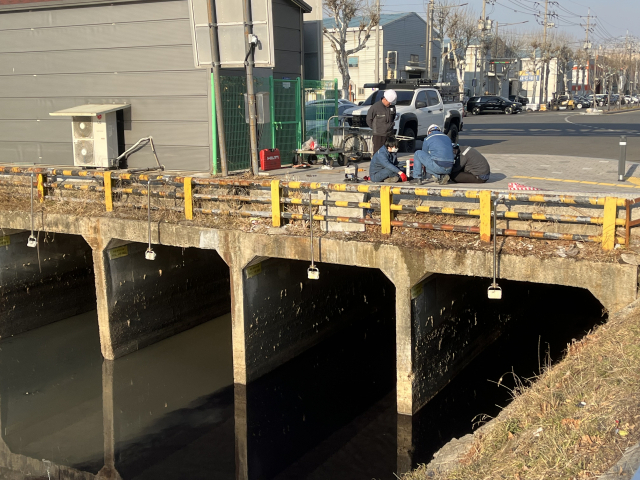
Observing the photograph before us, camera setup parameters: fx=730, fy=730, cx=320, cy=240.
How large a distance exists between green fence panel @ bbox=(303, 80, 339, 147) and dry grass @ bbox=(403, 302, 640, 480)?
38.9 feet

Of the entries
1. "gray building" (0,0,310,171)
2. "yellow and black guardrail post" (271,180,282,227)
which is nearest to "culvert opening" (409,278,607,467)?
"yellow and black guardrail post" (271,180,282,227)

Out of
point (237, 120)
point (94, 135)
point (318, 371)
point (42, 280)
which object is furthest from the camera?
point (94, 135)

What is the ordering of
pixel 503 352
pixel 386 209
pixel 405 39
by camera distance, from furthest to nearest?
pixel 405 39 → pixel 503 352 → pixel 386 209

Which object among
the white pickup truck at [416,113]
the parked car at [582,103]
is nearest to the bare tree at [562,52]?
the parked car at [582,103]

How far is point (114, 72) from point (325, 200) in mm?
8098

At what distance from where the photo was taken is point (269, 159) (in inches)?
628

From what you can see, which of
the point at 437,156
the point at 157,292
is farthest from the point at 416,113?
the point at 157,292

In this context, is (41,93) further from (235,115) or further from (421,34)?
(421,34)

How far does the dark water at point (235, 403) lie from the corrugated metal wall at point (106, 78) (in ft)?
14.7

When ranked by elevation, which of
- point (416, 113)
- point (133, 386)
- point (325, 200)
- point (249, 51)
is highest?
point (249, 51)

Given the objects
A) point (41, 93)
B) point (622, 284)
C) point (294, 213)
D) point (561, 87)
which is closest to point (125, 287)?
point (294, 213)

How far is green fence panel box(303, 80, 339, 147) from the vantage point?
18219 mm

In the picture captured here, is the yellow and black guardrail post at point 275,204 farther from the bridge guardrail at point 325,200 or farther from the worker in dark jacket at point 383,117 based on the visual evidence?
the worker in dark jacket at point 383,117

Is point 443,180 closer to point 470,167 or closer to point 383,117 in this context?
point 470,167
